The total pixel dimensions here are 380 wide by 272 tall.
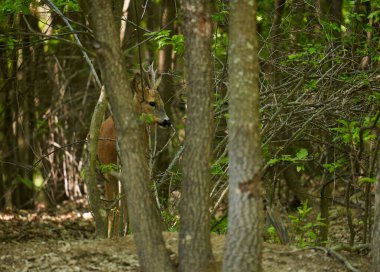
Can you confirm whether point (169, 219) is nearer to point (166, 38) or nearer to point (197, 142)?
point (166, 38)

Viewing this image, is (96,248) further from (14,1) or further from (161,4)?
(161,4)

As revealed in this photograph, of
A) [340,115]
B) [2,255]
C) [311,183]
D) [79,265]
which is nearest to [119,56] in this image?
[79,265]

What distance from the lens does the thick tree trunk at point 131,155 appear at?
16.4ft

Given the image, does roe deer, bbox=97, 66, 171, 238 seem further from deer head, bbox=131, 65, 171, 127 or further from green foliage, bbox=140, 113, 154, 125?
green foliage, bbox=140, 113, 154, 125

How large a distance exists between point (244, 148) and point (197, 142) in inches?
15.4

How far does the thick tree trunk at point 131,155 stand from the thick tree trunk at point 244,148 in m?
0.58

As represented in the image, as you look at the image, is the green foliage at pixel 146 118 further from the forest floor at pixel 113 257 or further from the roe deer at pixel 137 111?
the roe deer at pixel 137 111

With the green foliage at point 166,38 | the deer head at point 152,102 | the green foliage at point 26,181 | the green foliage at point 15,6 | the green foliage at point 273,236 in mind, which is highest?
the green foliage at point 15,6

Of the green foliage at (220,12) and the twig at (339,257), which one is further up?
the green foliage at (220,12)

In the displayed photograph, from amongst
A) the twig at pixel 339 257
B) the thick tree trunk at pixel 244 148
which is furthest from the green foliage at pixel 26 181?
the thick tree trunk at pixel 244 148

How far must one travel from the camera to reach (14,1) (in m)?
7.35

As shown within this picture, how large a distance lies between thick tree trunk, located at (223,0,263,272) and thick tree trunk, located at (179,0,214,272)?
0.24m

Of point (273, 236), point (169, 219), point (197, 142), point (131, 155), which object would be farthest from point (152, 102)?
point (197, 142)

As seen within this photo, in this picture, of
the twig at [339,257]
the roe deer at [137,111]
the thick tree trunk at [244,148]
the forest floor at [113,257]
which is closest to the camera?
the thick tree trunk at [244,148]
